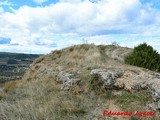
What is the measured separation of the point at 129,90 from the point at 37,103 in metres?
3.40

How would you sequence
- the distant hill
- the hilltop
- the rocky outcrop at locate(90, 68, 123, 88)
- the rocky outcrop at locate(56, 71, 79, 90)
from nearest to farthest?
the hilltop
the rocky outcrop at locate(90, 68, 123, 88)
the rocky outcrop at locate(56, 71, 79, 90)
the distant hill

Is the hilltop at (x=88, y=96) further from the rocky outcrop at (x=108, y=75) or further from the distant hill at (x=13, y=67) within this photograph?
the distant hill at (x=13, y=67)

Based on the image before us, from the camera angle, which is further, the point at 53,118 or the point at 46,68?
the point at 46,68

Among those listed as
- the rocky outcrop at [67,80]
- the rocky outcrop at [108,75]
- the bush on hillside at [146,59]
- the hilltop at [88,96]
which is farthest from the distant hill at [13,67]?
the rocky outcrop at [108,75]

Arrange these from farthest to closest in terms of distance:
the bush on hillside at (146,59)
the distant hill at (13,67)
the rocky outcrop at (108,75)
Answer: the distant hill at (13,67) < the bush on hillside at (146,59) < the rocky outcrop at (108,75)

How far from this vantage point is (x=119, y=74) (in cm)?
1077

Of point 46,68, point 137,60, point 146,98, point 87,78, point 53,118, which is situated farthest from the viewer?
point 46,68

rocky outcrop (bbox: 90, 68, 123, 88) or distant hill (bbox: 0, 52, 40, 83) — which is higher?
rocky outcrop (bbox: 90, 68, 123, 88)

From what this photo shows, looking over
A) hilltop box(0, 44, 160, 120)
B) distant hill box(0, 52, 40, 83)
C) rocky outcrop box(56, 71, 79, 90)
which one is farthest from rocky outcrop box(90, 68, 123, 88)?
distant hill box(0, 52, 40, 83)

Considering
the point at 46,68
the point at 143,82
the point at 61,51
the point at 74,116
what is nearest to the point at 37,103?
the point at 74,116

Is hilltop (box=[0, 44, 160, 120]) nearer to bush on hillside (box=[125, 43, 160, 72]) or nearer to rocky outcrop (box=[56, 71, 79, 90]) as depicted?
rocky outcrop (box=[56, 71, 79, 90])

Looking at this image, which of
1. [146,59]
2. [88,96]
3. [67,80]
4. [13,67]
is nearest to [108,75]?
[88,96]

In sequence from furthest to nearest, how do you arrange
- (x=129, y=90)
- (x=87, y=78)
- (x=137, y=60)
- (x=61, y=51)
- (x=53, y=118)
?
(x=61, y=51) → (x=137, y=60) → (x=87, y=78) → (x=129, y=90) → (x=53, y=118)

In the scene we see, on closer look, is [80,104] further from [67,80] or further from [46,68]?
[46,68]
